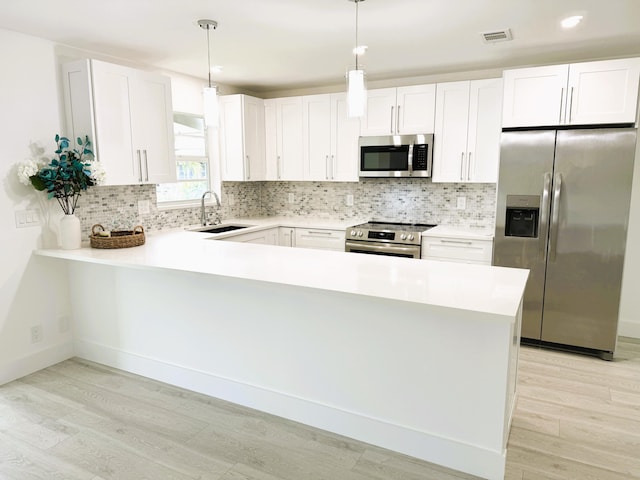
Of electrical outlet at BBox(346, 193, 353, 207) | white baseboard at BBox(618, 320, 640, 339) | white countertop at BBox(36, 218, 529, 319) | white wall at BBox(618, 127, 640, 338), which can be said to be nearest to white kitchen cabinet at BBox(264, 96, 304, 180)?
electrical outlet at BBox(346, 193, 353, 207)

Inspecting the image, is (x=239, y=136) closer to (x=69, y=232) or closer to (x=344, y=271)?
(x=69, y=232)

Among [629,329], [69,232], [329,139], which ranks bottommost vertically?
[629,329]

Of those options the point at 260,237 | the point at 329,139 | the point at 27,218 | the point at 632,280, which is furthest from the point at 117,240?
the point at 632,280

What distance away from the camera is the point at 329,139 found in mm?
4672

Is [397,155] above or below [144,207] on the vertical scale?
above

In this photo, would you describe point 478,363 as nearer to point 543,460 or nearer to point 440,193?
point 543,460

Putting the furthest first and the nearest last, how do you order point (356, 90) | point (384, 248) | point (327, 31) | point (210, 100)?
point (384, 248)
point (327, 31)
point (210, 100)
point (356, 90)

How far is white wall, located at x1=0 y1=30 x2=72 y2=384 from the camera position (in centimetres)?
294

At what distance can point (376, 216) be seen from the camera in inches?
191

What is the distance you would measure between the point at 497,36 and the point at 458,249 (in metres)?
1.75

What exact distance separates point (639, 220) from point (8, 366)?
5.17m

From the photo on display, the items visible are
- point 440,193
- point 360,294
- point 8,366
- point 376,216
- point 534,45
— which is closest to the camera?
point 360,294

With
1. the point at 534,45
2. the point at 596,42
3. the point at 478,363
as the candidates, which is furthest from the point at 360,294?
the point at 596,42

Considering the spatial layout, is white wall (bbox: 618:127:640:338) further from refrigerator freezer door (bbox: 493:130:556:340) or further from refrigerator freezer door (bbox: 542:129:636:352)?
refrigerator freezer door (bbox: 493:130:556:340)
